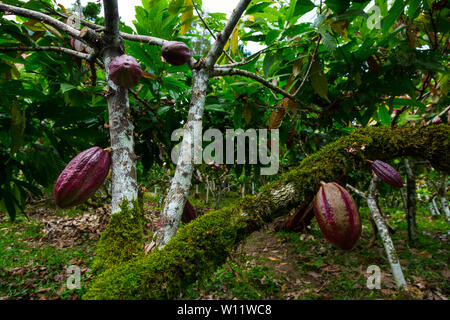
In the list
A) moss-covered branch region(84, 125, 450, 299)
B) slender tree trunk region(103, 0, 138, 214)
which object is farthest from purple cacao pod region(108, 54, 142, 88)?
moss-covered branch region(84, 125, 450, 299)

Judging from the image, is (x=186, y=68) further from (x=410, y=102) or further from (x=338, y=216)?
(x=410, y=102)

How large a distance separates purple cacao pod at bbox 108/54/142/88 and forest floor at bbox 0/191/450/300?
137cm

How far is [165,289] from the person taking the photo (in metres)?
0.55

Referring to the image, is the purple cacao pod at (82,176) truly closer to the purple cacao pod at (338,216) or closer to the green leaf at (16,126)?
the green leaf at (16,126)

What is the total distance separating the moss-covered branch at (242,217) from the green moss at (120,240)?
0.05 m

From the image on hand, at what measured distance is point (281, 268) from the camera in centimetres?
292

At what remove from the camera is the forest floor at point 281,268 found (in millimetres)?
2332

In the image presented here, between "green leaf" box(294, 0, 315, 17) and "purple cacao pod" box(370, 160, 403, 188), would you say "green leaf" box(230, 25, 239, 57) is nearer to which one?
"green leaf" box(294, 0, 315, 17)

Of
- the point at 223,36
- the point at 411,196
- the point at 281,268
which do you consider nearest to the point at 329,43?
the point at 223,36

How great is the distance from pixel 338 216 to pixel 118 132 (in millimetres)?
652

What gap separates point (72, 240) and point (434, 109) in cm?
526
